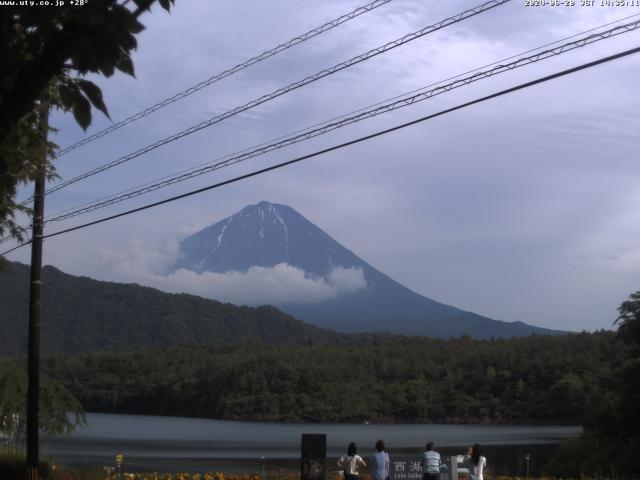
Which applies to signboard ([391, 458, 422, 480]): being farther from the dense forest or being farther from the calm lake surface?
the dense forest

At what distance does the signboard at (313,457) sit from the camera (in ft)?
50.9

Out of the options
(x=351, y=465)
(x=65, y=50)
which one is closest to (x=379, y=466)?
(x=351, y=465)

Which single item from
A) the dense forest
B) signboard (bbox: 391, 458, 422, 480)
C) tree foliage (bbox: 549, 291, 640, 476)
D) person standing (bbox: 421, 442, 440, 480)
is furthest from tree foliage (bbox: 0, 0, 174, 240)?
the dense forest

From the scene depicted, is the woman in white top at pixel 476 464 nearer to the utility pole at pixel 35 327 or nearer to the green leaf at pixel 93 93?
the utility pole at pixel 35 327

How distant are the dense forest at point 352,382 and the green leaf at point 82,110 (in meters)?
84.5

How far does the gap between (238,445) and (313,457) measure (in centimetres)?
4488

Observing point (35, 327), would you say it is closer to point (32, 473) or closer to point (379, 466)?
point (32, 473)

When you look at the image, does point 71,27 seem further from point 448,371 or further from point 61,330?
point 61,330

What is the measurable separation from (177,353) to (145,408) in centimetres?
1490

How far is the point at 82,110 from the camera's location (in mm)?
4676

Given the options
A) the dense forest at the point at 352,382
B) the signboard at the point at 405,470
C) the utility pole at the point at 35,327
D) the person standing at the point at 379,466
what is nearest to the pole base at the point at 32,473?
the utility pole at the point at 35,327

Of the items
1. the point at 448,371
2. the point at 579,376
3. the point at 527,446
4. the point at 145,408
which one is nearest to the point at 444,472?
the point at 527,446

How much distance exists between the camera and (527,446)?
57375 mm

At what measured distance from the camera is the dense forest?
9144 cm
